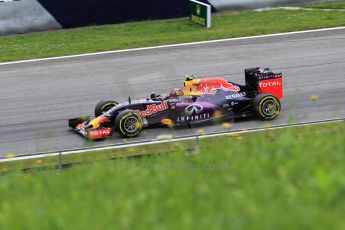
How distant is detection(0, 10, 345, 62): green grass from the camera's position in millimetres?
19531

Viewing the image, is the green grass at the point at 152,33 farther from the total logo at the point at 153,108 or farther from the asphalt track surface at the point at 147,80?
the total logo at the point at 153,108

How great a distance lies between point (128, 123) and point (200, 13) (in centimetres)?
1068

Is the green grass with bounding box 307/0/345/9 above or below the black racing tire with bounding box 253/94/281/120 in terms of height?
above

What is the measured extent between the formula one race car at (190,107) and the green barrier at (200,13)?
8.94m

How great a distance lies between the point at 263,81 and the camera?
12117mm

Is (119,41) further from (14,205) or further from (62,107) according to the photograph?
(14,205)

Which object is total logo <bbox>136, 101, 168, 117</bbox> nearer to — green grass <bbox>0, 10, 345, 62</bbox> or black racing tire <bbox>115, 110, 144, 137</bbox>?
black racing tire <bbox>115, 110, 144, 137</bbox>

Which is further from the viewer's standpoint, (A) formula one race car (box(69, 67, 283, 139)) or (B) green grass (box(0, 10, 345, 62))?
(B) green grass (box(0, 10, 345, 62))

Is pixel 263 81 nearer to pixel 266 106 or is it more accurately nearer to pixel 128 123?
pixel 266 106

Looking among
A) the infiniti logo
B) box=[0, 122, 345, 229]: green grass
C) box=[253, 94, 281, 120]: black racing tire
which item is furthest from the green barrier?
box=[0, 122, 345, 229]: green grass

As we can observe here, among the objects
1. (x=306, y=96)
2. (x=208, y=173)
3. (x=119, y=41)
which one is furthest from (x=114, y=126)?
(x=119, y=41)

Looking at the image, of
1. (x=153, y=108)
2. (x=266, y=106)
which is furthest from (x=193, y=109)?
(x=266, y=106)

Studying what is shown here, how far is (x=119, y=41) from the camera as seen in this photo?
20.0 meters

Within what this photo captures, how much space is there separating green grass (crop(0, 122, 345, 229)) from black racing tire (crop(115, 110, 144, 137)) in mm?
5436
